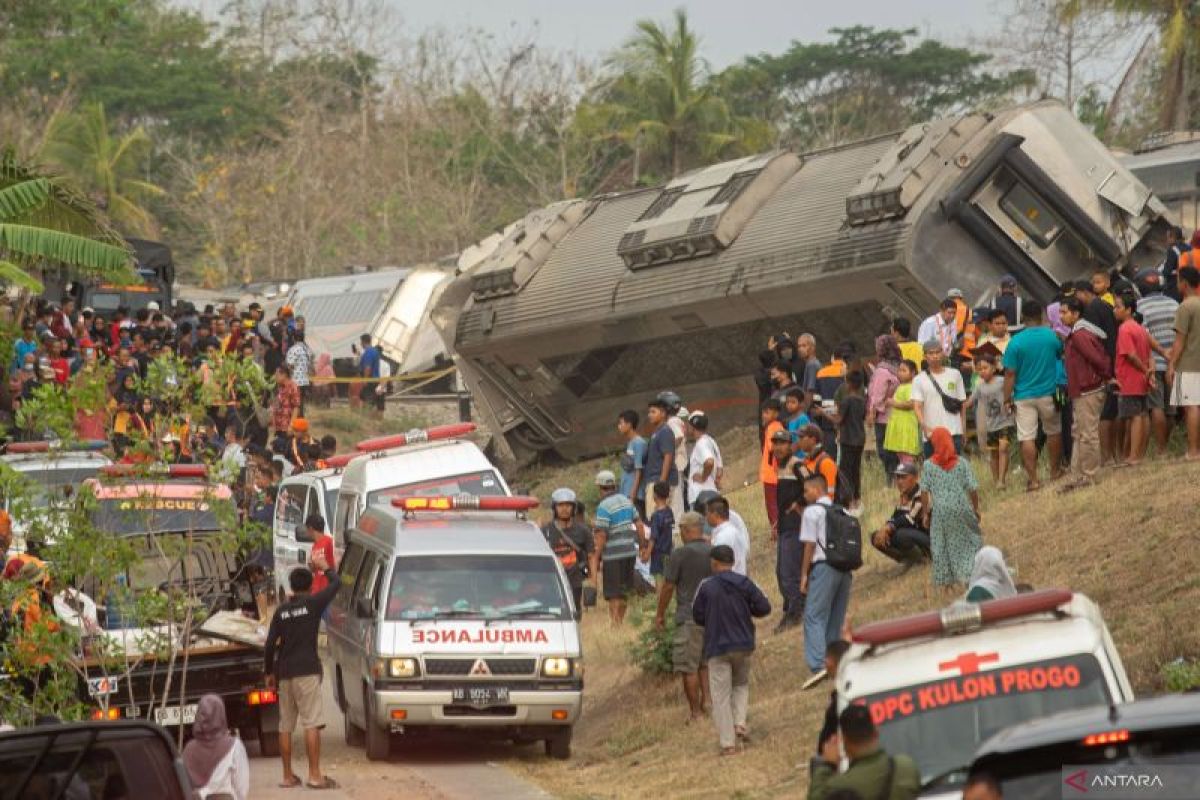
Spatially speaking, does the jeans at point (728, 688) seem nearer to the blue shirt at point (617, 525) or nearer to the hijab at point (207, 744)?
the hijab at point (207, 744)

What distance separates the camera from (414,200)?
215 ft

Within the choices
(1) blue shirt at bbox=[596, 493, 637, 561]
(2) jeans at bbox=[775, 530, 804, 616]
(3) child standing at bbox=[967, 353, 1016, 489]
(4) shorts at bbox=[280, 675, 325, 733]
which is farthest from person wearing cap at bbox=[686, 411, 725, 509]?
(4) shorts at bbox=[280, 675, 325, 733]

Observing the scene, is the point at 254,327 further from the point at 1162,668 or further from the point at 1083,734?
the point at 1083,734

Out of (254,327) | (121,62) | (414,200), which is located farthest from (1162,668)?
(121,62)

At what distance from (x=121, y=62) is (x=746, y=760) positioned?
58101mm

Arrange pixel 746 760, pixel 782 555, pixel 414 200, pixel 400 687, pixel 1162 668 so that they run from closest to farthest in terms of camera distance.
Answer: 1. pixel 1162 668
2. pixel 746 760
3. pixel 400 687
4. pixel 782 555
5. pixel 414 200

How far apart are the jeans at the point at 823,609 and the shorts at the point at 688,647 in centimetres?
90

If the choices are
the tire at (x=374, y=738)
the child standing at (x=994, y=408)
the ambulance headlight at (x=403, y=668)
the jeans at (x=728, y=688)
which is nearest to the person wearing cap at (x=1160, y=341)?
the child standing at (x=994, y=408)

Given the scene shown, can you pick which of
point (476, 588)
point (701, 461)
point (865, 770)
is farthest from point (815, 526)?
point (865, 770)

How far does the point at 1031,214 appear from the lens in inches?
1030

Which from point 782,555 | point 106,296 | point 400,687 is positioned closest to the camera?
point 400,687

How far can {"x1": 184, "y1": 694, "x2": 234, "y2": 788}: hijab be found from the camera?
12.3 metres

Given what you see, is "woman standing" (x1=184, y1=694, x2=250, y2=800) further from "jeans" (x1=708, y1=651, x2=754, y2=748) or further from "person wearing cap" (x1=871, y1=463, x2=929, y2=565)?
"person wearing cap" (x1=871, y1=463, x2=929, y2=565)

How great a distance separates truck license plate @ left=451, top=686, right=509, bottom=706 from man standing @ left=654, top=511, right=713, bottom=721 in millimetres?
1566
